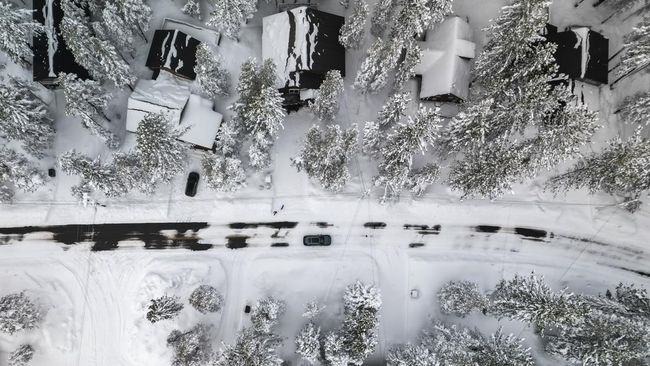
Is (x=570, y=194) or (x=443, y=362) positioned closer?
(x=443, y=362)

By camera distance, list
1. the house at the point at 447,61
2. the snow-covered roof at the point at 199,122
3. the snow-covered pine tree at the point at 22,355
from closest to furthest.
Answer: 1. the snow-covered pine tree at the point at 22,355
2. the snow-covered roof at the point at 199,122
3. the house at the point at 447,61

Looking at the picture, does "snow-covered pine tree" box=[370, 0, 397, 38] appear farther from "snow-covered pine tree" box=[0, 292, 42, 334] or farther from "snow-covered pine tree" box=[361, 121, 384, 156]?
"snow-covered pine tree" box=[0, 292, 42, 334]

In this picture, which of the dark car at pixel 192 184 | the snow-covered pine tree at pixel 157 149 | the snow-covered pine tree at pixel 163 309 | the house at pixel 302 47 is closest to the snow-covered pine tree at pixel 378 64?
the house at pixel 302 47

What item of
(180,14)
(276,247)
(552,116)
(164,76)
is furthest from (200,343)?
(552,116)

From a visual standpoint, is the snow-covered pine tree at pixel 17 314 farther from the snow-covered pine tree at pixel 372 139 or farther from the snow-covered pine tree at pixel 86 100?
the snow-covered pine tree at pixel 372 139

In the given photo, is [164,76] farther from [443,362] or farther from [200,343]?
[443,362]

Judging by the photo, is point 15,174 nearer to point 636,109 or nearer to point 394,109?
point 394,109
